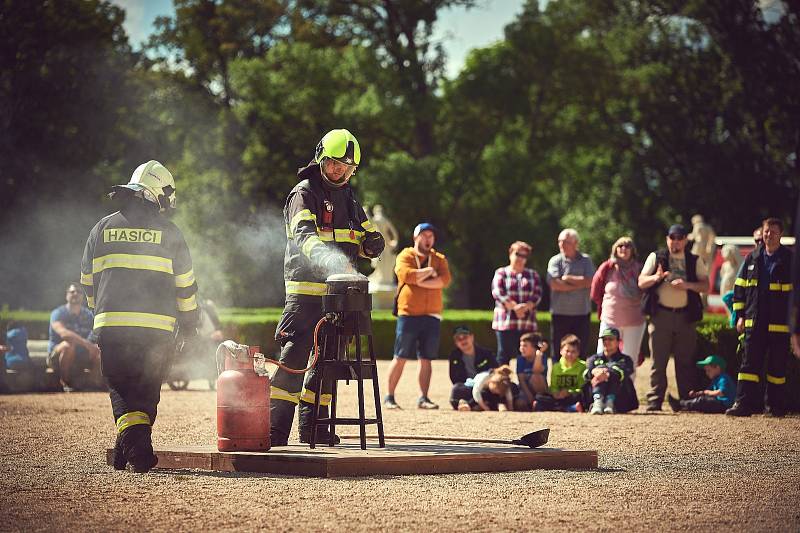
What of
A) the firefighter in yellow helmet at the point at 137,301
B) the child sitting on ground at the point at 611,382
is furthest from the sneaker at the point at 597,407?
the firefighter in yellow helmet at the point at 137,301

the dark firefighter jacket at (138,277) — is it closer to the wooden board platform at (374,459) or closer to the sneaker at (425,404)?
the wooden board platform at (374,459)

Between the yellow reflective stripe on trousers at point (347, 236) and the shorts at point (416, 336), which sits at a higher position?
the yellow reflective stripe on trousers at point (347, 236)

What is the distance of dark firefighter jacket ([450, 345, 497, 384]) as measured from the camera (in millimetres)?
14227

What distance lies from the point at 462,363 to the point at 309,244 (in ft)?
21.1

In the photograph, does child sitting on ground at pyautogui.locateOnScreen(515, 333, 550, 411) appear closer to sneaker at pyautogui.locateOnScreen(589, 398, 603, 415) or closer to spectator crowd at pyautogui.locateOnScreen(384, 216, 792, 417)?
spectator crowd at pyautogui.locateOnScreen(384, 216, 792, 417)

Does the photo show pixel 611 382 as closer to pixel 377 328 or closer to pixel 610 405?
pixel 610 405

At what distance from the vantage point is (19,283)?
3778cm

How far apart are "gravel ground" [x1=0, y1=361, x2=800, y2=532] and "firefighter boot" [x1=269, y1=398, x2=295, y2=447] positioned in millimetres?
745

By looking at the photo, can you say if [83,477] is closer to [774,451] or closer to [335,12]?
[774,451]

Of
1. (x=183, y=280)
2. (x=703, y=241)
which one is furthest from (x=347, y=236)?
(x=703, y=241)

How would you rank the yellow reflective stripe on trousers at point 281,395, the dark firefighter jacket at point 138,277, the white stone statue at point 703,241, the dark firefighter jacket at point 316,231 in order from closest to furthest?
the dark firefighter jacket at point 138,277
the dark firefighter jacket at point 316,231
the yellow reflective stripe on trousers at point 281,395
the white stone statue at point 703,241

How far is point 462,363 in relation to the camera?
14266mm

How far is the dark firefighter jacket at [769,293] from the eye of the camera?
1265 cm

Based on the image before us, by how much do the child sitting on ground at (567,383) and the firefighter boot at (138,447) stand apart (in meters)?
6.27
